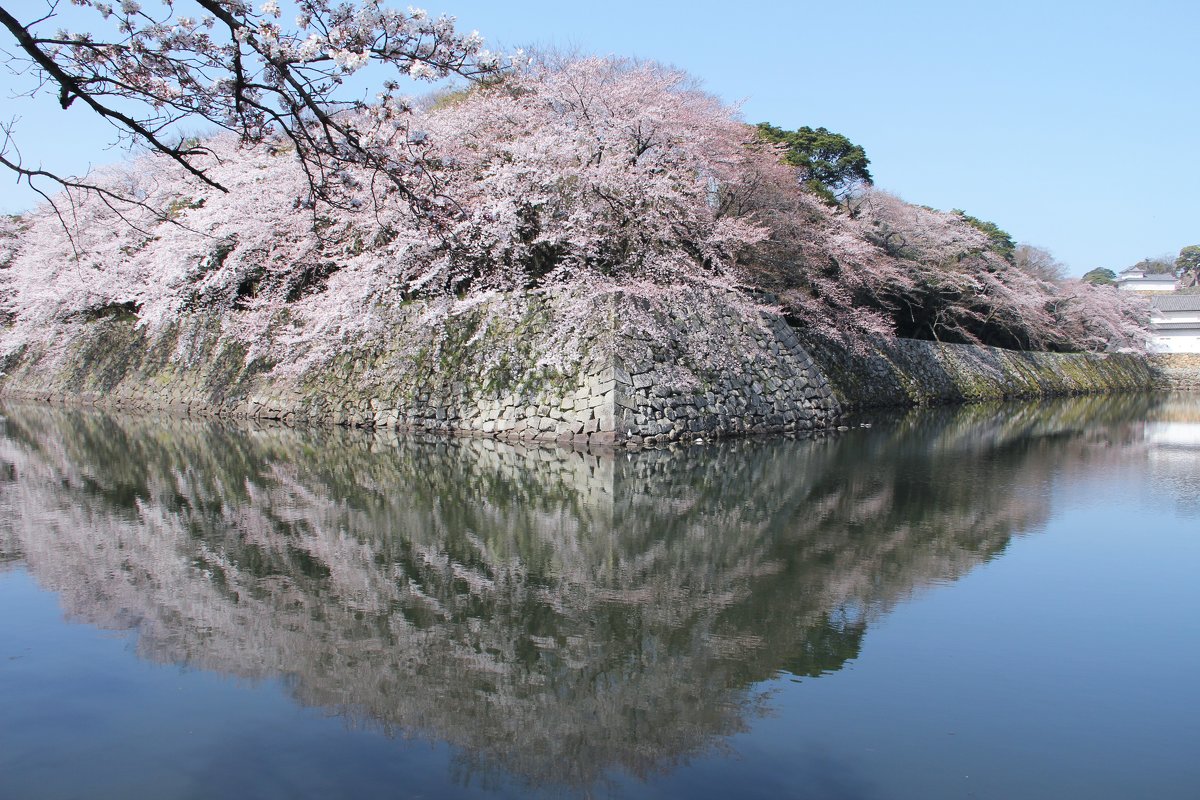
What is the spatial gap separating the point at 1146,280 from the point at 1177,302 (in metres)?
34.7

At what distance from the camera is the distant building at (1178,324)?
44.0 m

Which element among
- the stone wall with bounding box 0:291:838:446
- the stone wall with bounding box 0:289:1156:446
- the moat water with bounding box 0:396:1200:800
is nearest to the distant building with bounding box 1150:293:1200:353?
the stone wall with bounding box 0:289:1156:446

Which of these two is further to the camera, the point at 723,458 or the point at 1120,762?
the point at 723,458

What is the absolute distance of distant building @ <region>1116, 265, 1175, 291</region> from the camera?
72.9m

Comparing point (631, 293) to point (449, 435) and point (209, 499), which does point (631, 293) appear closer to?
point (449, 435)

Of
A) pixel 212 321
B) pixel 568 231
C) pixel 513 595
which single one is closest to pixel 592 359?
pixel 568 231

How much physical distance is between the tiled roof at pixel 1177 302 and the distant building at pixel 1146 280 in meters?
30.5

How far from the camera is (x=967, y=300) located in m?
29.8

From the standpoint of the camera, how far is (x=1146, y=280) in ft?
244

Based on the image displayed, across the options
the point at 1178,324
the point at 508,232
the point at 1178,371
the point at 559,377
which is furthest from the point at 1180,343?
the point at 508,232

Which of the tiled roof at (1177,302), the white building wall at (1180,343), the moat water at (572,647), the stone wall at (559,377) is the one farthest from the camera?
the white building wall at (1180,343)

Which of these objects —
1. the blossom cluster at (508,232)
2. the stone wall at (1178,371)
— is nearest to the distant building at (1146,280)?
the stone wall at (1178,371)

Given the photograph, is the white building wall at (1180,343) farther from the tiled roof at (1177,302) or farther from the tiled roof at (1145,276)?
the tiled roof at (1145,276)

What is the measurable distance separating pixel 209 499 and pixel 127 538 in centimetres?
187
